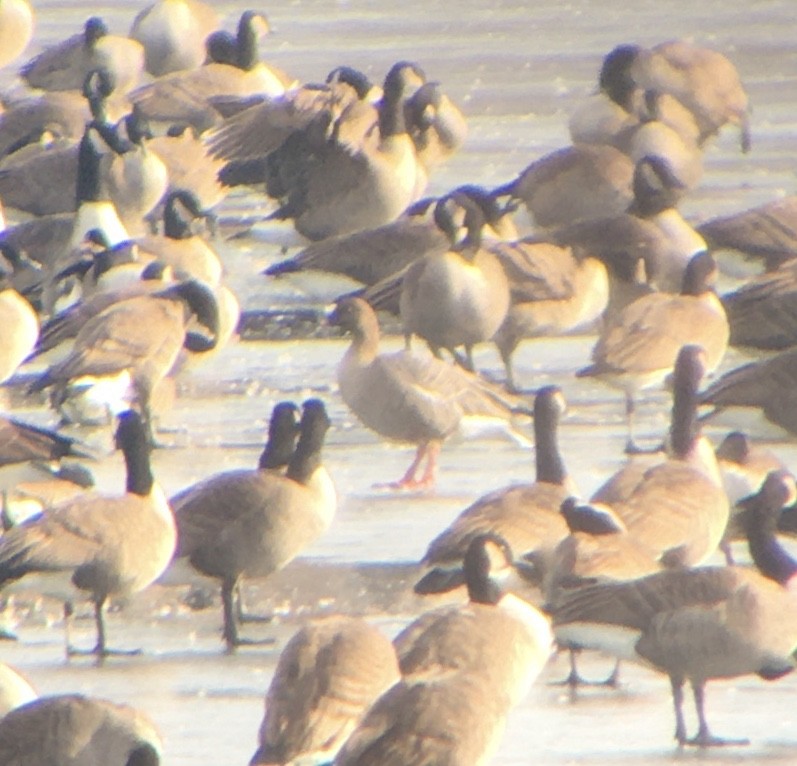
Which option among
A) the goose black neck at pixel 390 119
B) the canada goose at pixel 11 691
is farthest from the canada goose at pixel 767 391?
the goose black neck at pixel 390 119

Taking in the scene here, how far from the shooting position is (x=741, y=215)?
1655cm

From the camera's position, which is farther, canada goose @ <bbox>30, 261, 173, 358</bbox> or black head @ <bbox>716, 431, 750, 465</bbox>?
canada goose @ <bbox>30, 261, 173, 358</bbox>

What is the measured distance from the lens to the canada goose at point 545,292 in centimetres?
1473

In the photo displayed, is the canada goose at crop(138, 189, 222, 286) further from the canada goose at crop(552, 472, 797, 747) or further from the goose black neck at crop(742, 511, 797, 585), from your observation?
the canada goose at crop(552, 472, 797, 747)

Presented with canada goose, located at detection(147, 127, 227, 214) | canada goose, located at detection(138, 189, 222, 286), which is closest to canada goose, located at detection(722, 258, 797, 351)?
canada goose, located at detection(138, 189, 222, 286)

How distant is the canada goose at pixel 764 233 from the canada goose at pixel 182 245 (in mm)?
3178

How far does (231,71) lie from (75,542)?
14.2 metres

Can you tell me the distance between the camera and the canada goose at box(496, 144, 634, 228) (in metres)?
18.0

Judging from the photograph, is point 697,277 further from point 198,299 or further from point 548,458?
point 548,458

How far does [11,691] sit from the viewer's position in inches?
320

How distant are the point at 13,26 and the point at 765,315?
15239 millimetres

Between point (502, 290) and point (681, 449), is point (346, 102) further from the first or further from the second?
point (681, 449)

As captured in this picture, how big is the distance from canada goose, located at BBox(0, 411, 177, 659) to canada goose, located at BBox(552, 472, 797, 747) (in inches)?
67.1

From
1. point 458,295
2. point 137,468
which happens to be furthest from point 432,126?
point 137,468
